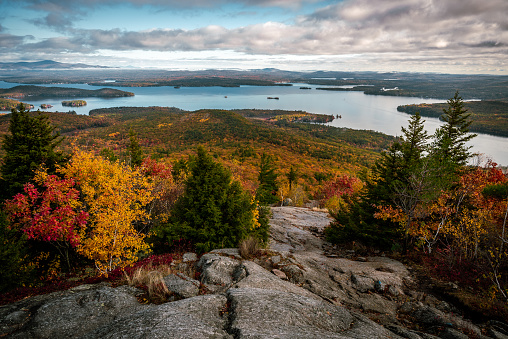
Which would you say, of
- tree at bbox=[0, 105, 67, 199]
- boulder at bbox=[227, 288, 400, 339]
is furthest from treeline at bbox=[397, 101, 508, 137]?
tree at bbox=[0, 105, 67, 199]

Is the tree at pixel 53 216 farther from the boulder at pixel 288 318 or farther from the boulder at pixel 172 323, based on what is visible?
the boulder at pixel 288 318

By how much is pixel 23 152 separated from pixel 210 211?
13999 mm

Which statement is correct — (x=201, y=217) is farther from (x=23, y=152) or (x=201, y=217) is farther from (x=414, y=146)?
(x=414, y=146)

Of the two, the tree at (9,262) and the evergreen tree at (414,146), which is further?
the evergreen tree at (414,146)

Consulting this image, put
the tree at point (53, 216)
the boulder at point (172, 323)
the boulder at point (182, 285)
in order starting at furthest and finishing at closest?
the tree at point (53, 216) < the boulder at point (182, 285) < the boulder at point (172, 323)

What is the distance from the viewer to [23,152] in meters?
16.7

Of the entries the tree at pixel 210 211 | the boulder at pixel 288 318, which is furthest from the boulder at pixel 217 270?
the tree at pixel 210 211

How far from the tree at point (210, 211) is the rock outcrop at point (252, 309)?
7.59 ft

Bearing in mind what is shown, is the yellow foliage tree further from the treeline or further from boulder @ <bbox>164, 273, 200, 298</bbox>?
the treeline

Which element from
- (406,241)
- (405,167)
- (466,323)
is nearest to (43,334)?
(466,323)

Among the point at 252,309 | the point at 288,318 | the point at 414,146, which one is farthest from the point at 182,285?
the point at 414,146

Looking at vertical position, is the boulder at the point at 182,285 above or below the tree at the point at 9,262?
above

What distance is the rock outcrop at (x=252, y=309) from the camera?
6066 millimetres

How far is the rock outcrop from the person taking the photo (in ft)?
19.9
